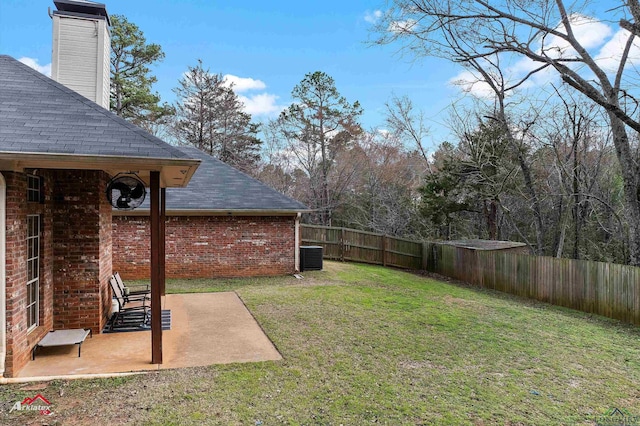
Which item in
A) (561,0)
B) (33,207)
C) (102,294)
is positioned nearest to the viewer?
(33,207)

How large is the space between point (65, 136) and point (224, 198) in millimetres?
7779

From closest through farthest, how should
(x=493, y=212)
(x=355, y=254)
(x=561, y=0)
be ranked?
(x=561, y=0)
(x=355, y=254)
(x=493, y=212)

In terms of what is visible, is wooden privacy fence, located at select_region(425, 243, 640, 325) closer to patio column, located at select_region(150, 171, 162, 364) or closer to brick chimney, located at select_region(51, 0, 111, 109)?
patio column, located at select_region(150, 171, 162, 364)

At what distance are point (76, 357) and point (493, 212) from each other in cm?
1939

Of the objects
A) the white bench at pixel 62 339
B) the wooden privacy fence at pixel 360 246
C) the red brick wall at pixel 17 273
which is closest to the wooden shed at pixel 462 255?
the wooden privacy fence at pixel 360 246

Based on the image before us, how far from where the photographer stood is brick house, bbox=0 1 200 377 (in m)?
4.48

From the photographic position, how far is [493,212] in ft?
66.1

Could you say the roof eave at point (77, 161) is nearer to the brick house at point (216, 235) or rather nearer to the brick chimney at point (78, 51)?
the brick chimney at point (78, 51)

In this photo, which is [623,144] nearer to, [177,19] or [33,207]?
[33,207]

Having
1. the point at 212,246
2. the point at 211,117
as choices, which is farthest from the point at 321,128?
the point at 212,246

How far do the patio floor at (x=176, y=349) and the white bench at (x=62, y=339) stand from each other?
0.20 metres

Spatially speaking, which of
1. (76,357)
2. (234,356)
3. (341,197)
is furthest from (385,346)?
(341,197)

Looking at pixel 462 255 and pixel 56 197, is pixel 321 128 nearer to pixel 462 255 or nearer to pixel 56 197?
pixel 462 255

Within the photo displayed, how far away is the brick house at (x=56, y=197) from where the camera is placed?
14.7ft
